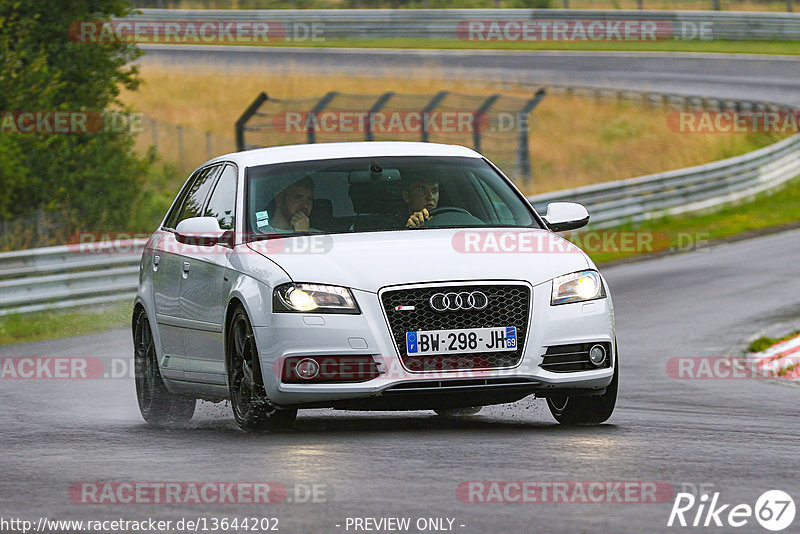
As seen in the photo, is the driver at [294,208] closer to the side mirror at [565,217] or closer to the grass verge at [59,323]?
the side mirror at [565,217]

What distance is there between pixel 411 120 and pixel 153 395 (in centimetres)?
2028

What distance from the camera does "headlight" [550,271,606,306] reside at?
8.09m

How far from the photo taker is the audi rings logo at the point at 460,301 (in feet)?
25.6

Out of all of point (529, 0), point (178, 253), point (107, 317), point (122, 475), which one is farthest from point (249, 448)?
point (529, 0)

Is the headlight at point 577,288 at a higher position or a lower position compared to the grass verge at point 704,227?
higher

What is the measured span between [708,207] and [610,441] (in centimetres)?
2084

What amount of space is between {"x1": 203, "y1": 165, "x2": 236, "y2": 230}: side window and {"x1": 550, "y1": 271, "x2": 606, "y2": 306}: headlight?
6.77ft

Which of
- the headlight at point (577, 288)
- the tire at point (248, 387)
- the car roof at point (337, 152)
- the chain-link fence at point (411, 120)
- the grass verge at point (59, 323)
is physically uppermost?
the car roof at point (337, 152)

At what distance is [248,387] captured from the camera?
8.14 meters

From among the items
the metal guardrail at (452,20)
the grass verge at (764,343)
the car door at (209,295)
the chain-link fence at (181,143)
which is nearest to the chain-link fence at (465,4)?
the metal guardrail at (452,20)

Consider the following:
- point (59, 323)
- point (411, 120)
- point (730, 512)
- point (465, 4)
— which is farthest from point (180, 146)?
point (730, 512)

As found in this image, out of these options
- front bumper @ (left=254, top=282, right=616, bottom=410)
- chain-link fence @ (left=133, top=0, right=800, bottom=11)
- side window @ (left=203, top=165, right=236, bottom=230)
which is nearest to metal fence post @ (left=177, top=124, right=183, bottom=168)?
chain-link fence @ (left=133, top=0, right=800, bottom=11)

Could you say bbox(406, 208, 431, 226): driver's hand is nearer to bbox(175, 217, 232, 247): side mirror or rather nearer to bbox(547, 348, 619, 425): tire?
bbox(175, 217, 232, 247): side mirror

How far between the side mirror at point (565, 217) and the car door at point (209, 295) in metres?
1.97
